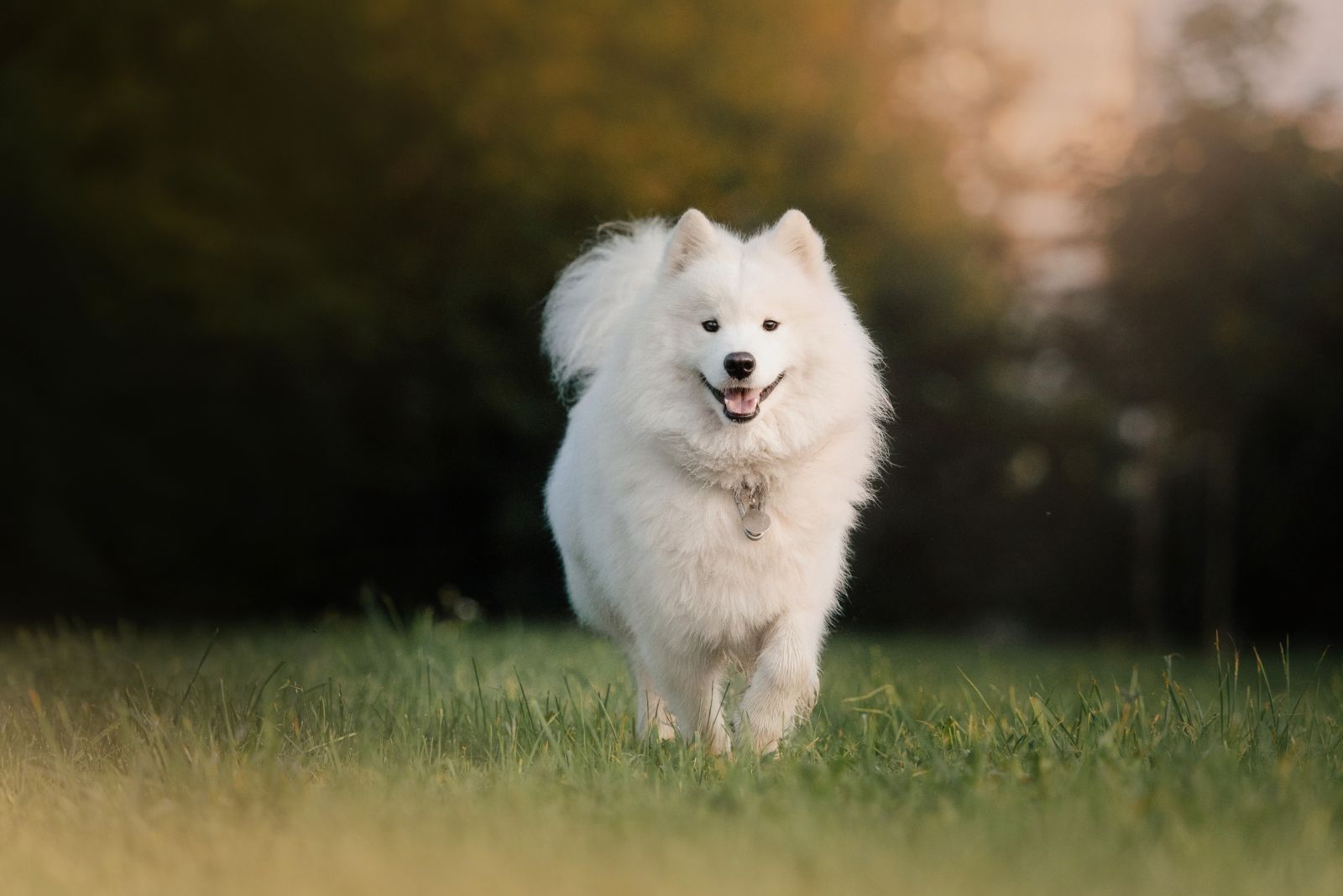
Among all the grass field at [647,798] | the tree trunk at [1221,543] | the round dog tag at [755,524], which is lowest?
the tree trunk at [1221,543]

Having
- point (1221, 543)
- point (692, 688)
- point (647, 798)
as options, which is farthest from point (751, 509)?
point (1221, 543)

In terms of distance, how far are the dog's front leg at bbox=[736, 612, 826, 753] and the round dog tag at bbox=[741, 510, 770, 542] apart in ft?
1.03

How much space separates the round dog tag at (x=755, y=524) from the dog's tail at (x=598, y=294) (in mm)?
1326

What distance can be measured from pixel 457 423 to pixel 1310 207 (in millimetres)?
8227

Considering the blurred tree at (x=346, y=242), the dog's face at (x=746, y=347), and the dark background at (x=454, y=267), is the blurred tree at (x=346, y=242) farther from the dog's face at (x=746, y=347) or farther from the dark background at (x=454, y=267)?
the dog's face at (x=746, y=347)

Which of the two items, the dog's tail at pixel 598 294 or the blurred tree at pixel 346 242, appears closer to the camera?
the dog's tail at pixel 598 294

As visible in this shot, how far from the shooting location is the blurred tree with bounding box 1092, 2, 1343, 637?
12281mm

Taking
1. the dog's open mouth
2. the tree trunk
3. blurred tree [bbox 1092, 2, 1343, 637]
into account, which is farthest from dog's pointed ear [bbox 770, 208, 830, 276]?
the tree trunk

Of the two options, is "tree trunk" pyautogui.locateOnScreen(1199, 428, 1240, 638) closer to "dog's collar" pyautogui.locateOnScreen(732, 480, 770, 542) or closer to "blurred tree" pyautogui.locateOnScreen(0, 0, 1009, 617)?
"blurred tree" pyautogui.locateOnScreen(0, 0, 1009, 617)

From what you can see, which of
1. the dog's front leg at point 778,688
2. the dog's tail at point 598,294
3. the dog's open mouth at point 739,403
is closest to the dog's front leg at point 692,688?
the dog's front leg at point 778,688

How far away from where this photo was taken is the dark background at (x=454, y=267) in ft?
40.0

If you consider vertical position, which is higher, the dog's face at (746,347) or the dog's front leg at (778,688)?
the dog's face at (746,347)

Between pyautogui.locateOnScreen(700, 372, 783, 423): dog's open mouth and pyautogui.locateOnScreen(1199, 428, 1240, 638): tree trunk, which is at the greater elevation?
pyautogui.locateOnScreen(700, 372, 783, 423): dog's open mouth

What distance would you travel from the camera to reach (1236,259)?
485 inches
